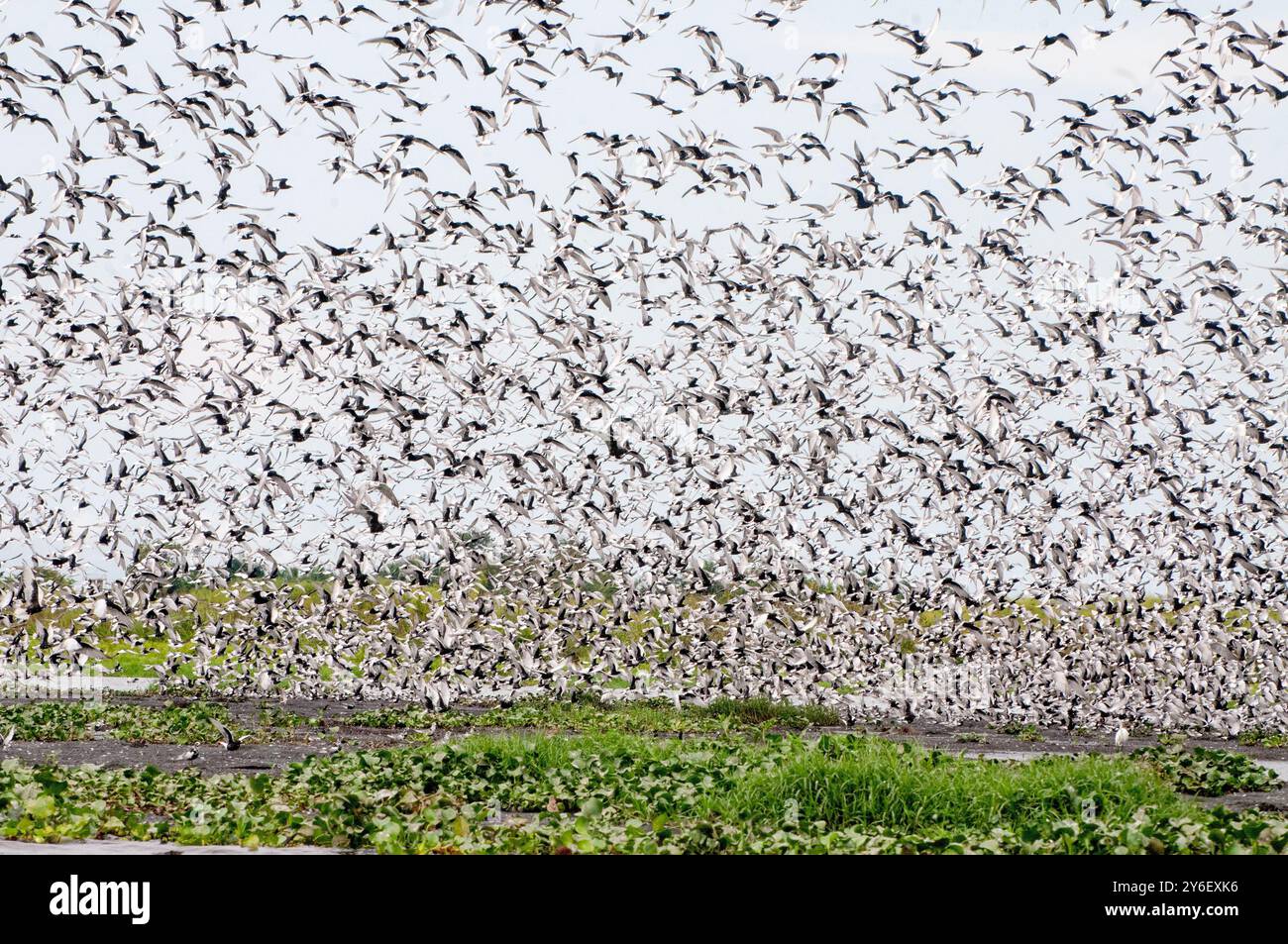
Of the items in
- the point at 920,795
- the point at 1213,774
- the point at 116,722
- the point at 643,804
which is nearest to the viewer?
the point at 920,795

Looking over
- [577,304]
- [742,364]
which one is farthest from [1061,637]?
[577,304]

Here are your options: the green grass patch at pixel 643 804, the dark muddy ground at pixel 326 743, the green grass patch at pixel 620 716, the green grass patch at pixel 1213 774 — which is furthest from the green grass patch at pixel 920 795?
the green grass patch at pixel 620 716

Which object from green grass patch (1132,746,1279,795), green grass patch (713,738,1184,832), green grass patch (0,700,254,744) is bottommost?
green grass patch (1132,746,1279,795)

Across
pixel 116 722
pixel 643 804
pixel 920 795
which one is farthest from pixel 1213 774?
pixel 116 722

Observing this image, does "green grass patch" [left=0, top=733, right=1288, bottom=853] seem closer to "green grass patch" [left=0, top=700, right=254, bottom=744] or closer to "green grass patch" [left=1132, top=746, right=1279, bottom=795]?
"green grass patch" [left=1132, top=746, right=1279, bottom=795]

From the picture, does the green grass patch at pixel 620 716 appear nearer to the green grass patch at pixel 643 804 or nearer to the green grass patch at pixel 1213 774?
the green grass patch at pixel 643 804

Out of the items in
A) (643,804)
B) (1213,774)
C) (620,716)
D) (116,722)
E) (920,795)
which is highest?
(920,795)

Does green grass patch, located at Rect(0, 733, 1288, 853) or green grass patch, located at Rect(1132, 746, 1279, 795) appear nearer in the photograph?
green grass patch, located at Rect(0, 733, 1288, 853)

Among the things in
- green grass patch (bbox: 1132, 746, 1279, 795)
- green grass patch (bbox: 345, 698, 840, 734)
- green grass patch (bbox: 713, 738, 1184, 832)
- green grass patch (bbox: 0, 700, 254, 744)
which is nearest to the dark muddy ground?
green grass patch (bbox: 1132, 746, 1279, 795)

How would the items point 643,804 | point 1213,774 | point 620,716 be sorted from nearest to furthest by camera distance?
point 643,804
point 1213,774
point 620,716

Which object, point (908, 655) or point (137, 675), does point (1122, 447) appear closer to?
point (908, 655)

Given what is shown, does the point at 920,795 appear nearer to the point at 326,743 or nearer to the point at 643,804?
the point at 643,804

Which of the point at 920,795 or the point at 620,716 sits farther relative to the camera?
the point at 620,716

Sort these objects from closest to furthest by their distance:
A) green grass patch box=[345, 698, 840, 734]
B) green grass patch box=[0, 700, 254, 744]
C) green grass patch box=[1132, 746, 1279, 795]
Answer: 1. green grass patch box=[1132, 746, 1279, 795]
2. green grass patch box=[0, 700, 254, 744]
3. green grass patch box=[345, 698, 840, 734]
